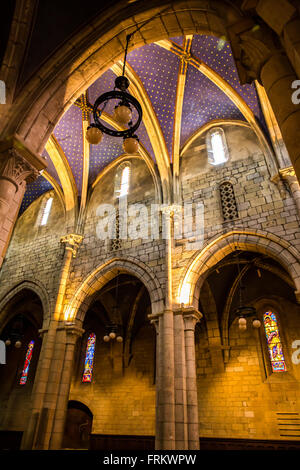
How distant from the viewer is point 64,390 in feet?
28.2

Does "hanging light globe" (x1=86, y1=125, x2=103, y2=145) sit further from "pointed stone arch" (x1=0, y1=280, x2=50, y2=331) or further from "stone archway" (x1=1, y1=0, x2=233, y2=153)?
"pointed stone arch" (x1=0, y1=280, x2=50, y2=331)

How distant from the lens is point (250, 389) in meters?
10.5

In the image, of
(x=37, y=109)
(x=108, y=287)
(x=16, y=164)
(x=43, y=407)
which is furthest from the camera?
(x=108, y=287)

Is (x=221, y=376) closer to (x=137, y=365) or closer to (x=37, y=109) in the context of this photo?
(x=137, y=365)

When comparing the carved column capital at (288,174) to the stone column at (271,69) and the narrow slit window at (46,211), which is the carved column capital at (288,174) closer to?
the stone column at (271,69)

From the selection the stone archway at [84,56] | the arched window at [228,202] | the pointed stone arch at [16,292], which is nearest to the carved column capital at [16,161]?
the stone archway at [84,56]

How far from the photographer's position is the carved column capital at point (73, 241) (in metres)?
11.0

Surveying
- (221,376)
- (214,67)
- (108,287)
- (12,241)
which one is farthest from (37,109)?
(221,376)

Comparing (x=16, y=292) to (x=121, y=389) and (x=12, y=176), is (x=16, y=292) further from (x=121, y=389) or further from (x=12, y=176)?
(x=12, y=176)

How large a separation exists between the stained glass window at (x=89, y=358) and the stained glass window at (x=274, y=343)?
7.77 metres

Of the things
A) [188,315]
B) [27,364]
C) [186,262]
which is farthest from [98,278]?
[27,364]

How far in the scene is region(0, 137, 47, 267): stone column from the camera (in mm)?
4414

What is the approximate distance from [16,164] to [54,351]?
647 cm

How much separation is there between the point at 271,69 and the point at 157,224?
21.6ft
